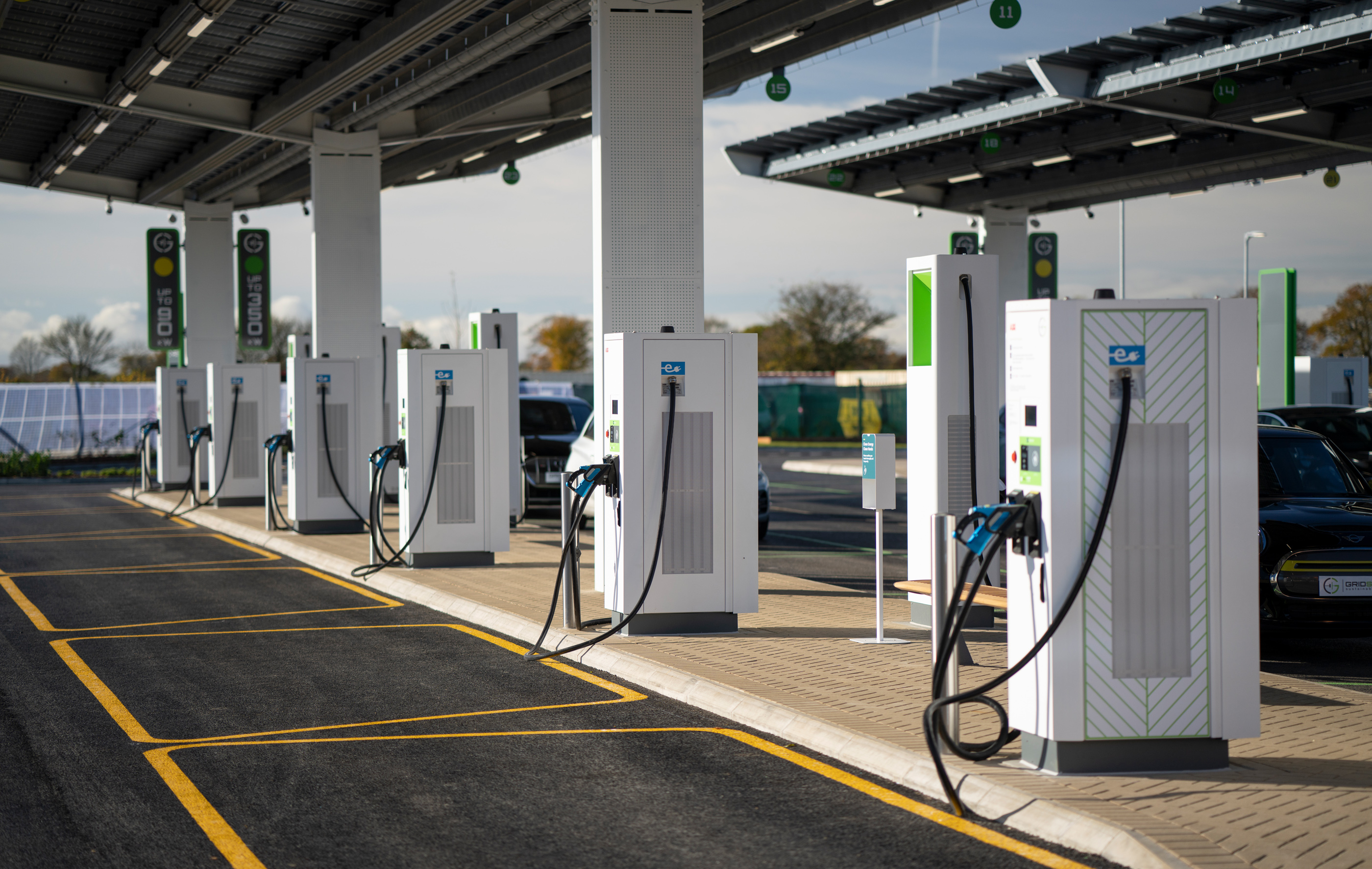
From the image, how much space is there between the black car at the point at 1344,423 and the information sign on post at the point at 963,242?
365 inches

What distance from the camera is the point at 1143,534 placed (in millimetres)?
5941

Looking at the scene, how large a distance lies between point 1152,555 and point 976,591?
0.86 metres

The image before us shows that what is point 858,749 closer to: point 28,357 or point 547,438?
point 547,438

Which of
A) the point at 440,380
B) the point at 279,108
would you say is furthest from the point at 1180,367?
the point at 279,108

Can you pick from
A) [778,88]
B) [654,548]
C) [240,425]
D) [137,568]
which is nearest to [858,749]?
[654,548]

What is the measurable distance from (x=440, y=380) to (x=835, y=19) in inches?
262

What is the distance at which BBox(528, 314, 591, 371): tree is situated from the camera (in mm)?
92750

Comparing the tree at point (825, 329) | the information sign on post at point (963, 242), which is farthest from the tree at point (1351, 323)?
the information sign on post at point (963, 242)

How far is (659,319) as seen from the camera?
11258 millimetres

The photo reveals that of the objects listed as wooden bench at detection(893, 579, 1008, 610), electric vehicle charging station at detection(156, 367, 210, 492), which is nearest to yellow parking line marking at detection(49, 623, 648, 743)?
wooden bench at detection(893, 579, 1008, 610)

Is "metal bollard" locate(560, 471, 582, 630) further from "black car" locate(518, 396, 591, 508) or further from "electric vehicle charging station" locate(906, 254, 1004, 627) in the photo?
"black car" locate(518, 396, 591, 508)

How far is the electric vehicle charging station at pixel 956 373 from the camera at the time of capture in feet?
31.0

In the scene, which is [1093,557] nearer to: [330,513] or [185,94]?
[330,513]

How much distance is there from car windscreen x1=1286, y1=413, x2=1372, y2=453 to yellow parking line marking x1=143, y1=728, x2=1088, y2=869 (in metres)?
14.4
